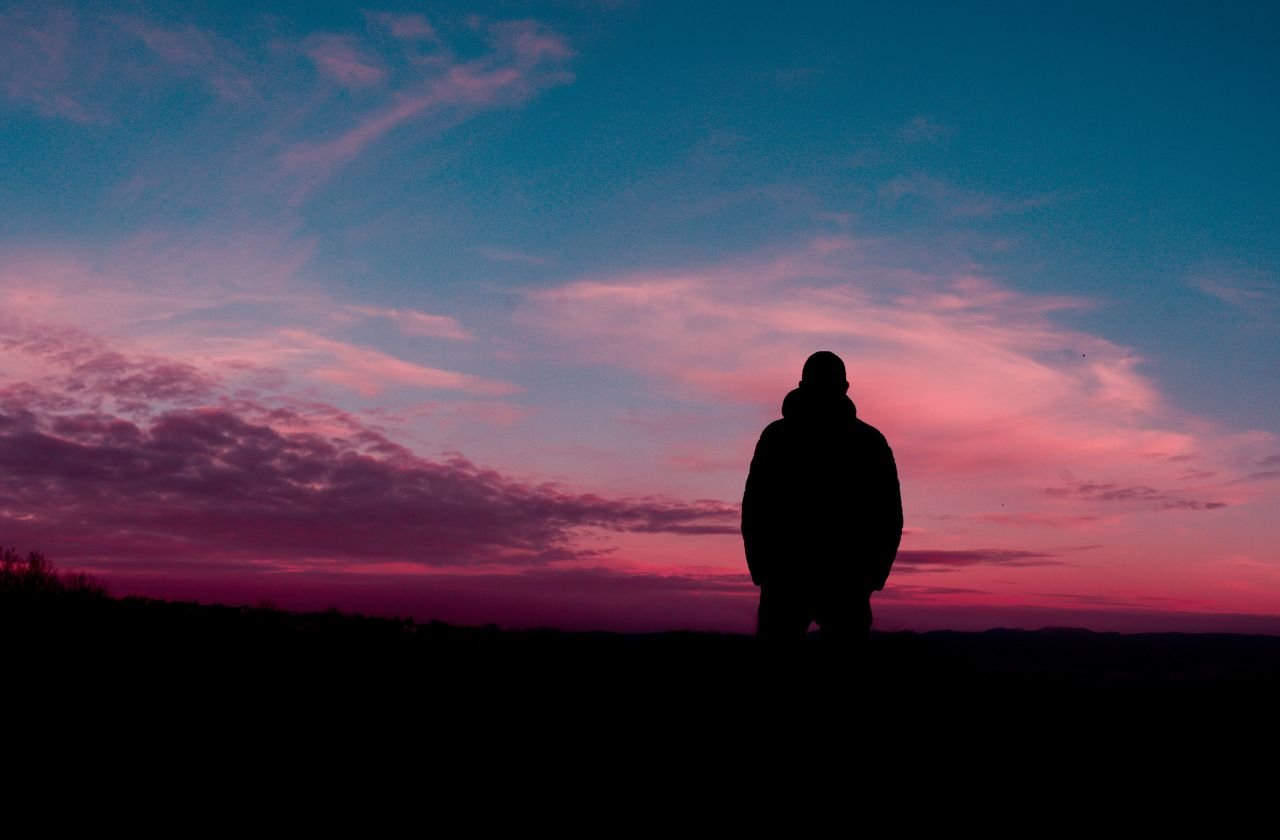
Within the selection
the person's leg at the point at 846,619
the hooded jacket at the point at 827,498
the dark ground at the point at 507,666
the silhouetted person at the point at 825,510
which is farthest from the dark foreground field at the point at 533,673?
the hooded jacket at the point at 827,498

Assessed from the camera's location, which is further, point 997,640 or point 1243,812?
point 997,640

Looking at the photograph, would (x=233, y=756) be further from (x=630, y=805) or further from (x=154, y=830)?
(x=630, y=805)

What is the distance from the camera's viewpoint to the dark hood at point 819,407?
753cm

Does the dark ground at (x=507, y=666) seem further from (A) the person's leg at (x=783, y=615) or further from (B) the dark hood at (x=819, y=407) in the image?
(B) the dark hood at (x=819, y=407)

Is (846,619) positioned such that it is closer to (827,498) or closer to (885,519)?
(885,519)

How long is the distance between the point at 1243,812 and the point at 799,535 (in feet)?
10.5

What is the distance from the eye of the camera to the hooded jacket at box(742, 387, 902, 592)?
24.5ft

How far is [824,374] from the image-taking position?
7.55 metres

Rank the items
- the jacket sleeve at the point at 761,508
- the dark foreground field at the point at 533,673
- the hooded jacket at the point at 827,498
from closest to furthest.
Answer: the hooded jacket at the point at 827,498
the jacket sleeve at the point at 761,508
the dark foreground field at the point at 533,673

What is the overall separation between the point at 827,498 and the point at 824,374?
0.92m

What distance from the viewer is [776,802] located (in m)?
5.81

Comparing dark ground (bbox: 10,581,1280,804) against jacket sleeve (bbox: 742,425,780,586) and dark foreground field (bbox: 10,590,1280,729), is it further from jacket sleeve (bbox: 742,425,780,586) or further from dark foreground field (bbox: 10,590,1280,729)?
jacket sleeve (bbox: 742,425,780,586)

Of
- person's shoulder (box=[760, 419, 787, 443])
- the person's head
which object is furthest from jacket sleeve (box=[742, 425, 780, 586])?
the person's head

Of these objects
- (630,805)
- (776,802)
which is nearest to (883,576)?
(776,802)
